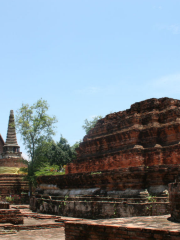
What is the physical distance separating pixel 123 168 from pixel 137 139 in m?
Result: 2.72

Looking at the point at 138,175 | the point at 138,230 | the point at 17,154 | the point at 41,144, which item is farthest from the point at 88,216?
the point at 17,154

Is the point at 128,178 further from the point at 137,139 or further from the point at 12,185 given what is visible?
the point at 12,185

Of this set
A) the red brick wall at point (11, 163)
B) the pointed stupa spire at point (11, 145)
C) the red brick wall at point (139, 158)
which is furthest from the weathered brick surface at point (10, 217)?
the pointed stupa spire at point (11, 145)

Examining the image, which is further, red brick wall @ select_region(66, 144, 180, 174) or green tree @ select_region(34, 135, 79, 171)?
green tree @ select_region(34, 135, 79, 171)

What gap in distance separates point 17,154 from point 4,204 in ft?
88.8

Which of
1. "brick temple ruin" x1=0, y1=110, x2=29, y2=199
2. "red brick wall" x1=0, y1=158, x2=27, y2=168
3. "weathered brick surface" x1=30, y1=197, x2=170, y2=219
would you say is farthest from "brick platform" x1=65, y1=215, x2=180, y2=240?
"red brick wall" x1=0, y1=158, x2=27, y2=168

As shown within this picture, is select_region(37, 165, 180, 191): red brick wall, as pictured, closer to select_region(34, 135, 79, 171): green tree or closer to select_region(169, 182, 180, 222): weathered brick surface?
select_region(169, 182, 180, 222): weathered brick surface

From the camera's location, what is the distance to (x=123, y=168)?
10578 millimetres

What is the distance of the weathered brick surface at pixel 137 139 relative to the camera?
38.7 feet

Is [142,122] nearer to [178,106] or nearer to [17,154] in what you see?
[178,106]

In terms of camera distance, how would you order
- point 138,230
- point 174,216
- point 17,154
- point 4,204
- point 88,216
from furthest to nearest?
point 17,154
point 4,204
point 88,216
point 174,216
point 138,230

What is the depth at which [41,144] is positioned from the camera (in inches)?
1084

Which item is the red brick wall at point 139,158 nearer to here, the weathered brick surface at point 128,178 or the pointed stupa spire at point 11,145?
the weathered brick surface at point 128,178

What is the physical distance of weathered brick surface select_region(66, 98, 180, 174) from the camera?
11789mm
